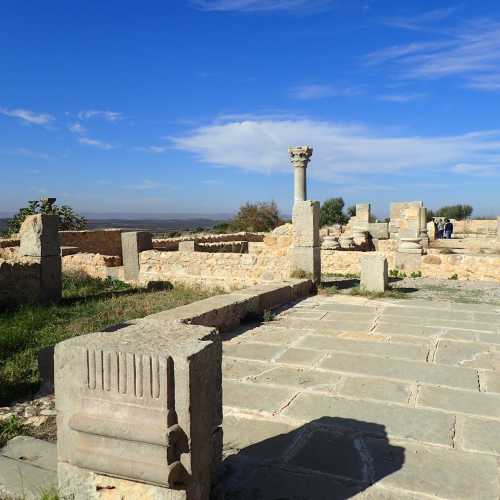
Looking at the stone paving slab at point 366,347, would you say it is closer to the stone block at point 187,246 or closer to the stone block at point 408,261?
the stone block at point 408,261

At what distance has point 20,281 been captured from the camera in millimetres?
9133

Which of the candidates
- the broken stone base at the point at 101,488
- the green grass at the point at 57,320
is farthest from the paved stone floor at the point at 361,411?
the green grass at the point at 57,320

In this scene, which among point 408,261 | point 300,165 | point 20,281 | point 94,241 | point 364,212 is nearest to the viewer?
point 20,281

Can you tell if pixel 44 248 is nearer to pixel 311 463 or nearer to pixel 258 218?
pixel 311 463

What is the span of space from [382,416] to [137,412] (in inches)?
85.7

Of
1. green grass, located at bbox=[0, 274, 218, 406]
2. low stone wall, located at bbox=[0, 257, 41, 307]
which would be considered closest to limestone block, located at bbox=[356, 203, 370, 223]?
green grass, located at bbox=[0, 274, 218, 406]

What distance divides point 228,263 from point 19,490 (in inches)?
390

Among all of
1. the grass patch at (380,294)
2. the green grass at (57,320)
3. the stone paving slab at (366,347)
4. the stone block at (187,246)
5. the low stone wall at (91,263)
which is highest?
the stone block at (187,246)

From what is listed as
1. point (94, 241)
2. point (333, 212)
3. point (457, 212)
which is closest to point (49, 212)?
point (94, 241)

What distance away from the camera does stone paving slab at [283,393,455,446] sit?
330 centimetres

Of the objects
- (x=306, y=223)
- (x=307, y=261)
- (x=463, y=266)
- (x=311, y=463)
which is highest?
(x=306, y=223)

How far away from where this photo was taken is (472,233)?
31.0 m

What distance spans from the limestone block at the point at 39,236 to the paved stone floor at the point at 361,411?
17.0 feet

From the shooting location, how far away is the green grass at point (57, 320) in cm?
452
